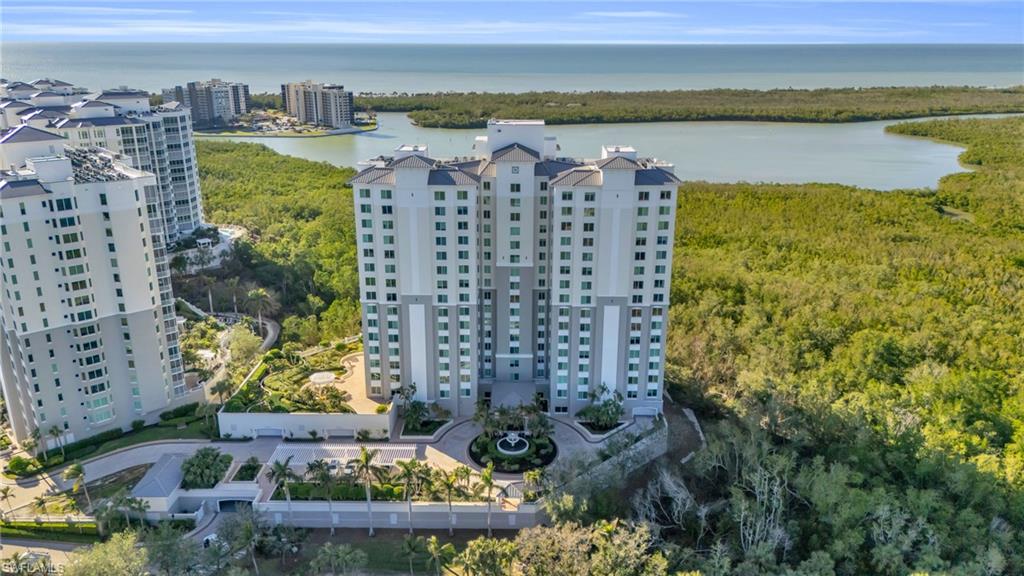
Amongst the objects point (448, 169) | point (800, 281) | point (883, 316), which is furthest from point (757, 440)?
point (800, 281)

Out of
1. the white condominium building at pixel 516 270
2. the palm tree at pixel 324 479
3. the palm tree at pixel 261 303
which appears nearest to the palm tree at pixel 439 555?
the palm tree at pixel 324 479

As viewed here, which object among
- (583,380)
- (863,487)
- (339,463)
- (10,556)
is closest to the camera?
(10,556)

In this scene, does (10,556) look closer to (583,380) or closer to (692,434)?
(583,380)

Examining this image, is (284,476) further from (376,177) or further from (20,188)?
(20,188)

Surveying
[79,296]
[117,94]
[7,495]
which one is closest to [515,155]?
[79,296]

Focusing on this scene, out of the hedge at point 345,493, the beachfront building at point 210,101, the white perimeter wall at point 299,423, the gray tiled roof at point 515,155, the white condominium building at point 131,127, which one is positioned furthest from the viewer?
the beachfront building at point 210,101

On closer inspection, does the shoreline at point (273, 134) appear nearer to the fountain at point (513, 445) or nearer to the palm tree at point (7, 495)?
the palm tree at point (7, 495)
